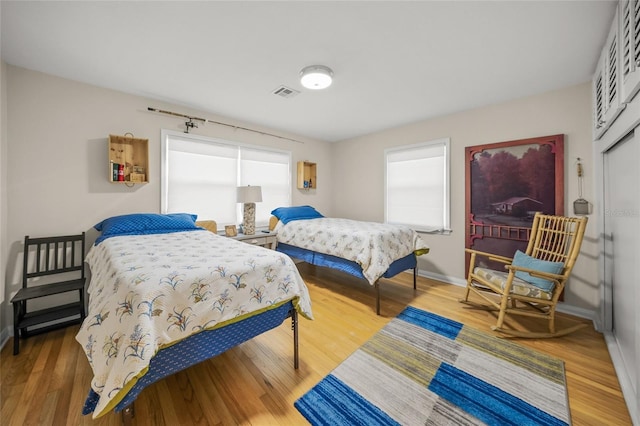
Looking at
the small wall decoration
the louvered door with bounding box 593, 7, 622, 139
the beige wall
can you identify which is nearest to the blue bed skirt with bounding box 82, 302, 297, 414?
the small wall decoration

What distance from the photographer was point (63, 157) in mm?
2422

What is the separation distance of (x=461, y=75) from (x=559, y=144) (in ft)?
4.61

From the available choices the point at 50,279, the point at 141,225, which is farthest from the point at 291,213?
the point at 50,279

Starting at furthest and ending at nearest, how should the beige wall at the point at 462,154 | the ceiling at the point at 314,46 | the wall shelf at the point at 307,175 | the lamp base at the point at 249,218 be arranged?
the wall shelf at the point at 307,175 → the lamp base at the point at 249,218 → the beige wall at the point at 462,154 → the ceiling at the point at 314,46

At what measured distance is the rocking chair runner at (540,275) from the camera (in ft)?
7.05

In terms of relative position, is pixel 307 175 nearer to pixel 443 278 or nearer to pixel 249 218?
pixel 249 218

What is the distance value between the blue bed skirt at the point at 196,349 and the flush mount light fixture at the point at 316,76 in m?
2.01

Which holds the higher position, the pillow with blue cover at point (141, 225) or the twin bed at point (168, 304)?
the pillow with blue cover at point (141, 225)

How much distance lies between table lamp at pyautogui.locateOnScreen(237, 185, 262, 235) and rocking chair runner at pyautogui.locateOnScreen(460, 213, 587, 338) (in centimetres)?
285

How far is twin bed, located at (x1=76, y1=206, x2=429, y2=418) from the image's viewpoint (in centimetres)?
107

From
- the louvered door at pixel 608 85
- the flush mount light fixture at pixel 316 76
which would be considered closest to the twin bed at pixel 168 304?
the flush mount light fixture at pixel 316 76

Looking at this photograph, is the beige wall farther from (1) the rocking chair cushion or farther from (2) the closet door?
(1) the rocking chair cushion

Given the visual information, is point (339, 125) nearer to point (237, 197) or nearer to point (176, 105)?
point (237, 197)

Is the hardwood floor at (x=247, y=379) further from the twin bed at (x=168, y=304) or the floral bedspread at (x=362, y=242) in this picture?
the floral bedspread at (x=362, y=242)
